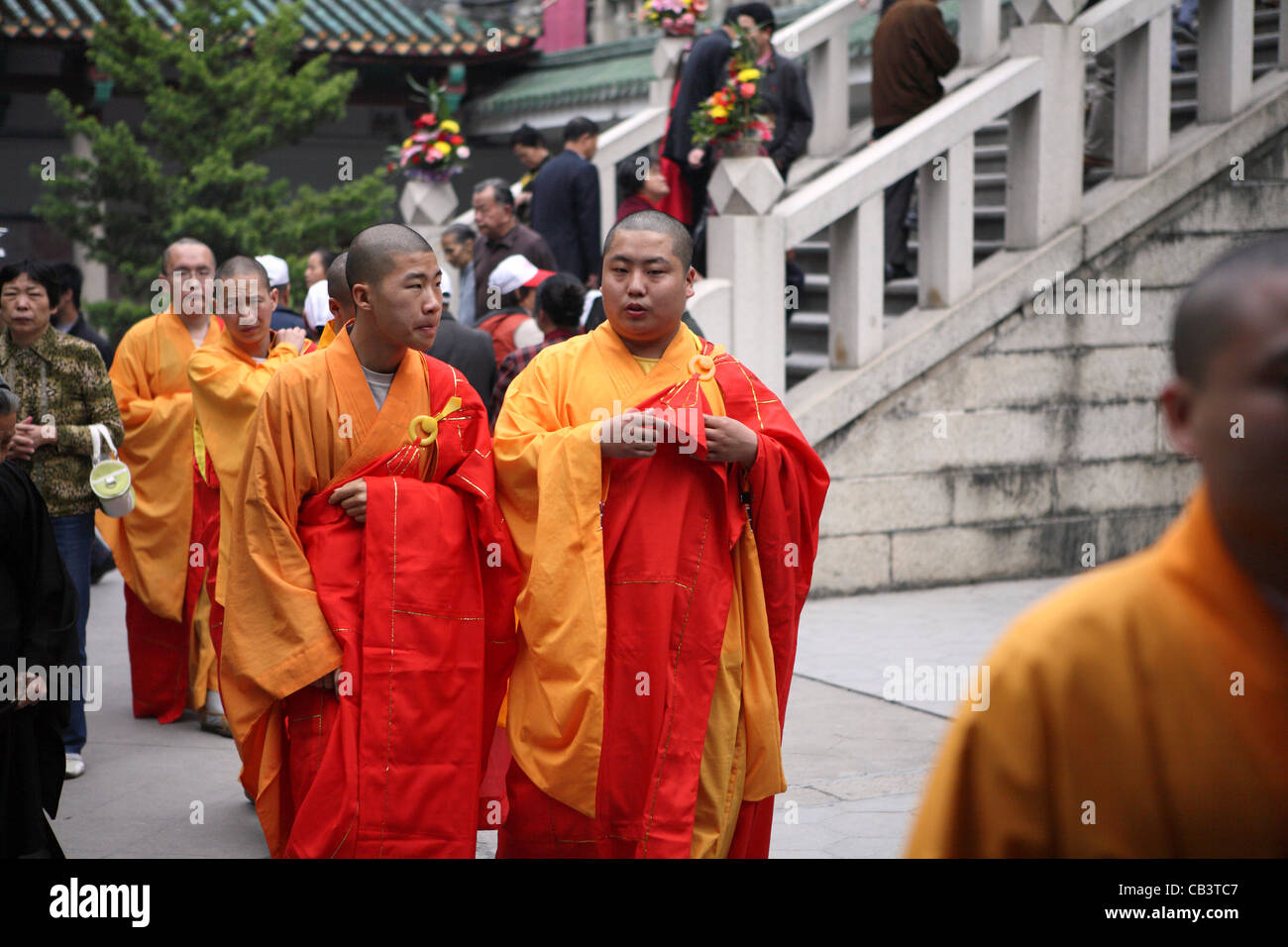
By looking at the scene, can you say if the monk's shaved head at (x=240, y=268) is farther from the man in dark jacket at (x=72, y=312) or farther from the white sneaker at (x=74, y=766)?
the white sneaker at (x=74, y=766)

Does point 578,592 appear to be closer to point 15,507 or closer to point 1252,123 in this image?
point 15,507

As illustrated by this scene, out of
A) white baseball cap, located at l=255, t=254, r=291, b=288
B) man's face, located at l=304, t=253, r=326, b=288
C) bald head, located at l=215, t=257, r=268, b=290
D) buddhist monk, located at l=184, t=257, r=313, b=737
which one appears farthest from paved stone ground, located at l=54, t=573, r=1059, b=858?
man's face, located at l=304, t=253, r=326, b=288

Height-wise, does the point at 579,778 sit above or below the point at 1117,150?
below

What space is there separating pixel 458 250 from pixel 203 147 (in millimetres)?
5404

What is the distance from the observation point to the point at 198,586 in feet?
21.4

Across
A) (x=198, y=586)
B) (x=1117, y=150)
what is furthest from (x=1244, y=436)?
(x=1117, y=150)

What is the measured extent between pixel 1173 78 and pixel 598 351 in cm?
804

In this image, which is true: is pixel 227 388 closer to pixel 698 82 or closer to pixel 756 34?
pixel 698 82

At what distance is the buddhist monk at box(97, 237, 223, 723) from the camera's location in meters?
6.52

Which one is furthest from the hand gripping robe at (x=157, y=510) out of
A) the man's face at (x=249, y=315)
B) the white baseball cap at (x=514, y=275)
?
the white baseball cap at (x=514, y=275)

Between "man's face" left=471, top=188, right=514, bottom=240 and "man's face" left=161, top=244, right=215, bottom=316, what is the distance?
2436mm

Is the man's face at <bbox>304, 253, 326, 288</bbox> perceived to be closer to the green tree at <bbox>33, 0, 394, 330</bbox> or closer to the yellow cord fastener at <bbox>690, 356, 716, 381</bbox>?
the green tree at <bbox>33, 0, 394, 330</bbox>
